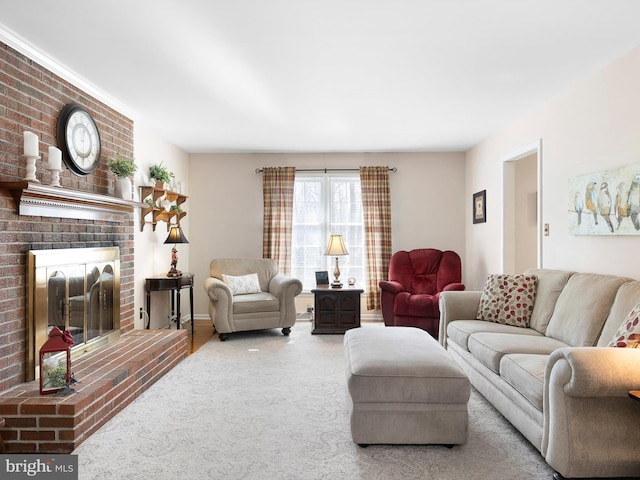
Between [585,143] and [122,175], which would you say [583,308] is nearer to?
[585,143]

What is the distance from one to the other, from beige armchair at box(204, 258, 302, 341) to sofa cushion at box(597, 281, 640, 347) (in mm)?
3328

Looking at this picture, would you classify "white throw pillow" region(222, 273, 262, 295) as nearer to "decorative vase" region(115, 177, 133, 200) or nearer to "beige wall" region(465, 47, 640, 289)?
"decorative vase" region(115, 177, 133, 200)

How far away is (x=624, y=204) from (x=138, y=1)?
3190 millimetres

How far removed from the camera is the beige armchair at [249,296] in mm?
5164

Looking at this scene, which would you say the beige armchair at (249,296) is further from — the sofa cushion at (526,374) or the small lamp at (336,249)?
the sofa cushion at (526,374)

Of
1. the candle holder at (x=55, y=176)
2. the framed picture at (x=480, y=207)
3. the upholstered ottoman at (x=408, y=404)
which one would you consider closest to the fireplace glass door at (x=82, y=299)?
the candle holder at (x=55, y=176)

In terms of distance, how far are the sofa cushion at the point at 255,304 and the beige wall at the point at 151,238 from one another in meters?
0.89

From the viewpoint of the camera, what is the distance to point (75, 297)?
3434 mm

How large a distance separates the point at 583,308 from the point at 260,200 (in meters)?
4.47

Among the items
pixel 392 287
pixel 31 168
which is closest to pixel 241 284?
pixel 392 287

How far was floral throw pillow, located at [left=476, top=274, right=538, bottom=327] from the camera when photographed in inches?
144

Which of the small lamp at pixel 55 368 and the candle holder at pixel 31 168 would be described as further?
the candle holder at pixel 31 168

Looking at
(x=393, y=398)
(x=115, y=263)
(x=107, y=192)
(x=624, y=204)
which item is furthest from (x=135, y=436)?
(x=624, y=204)

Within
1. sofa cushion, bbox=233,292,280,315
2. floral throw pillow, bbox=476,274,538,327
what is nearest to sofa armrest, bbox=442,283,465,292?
floral throw pillow, bbox=476,274,538,327
